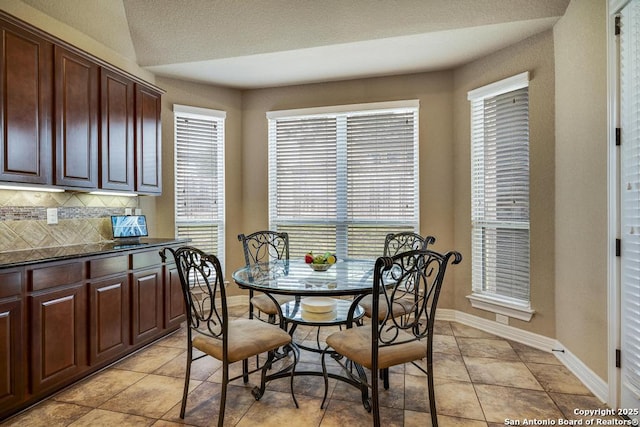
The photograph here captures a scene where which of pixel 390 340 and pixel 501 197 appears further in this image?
pixel 501 197

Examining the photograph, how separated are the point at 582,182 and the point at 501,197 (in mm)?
923

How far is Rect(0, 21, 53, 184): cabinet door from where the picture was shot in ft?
7.34

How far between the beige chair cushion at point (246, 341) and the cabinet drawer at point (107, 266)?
3.41 ft

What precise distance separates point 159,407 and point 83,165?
1958 mm

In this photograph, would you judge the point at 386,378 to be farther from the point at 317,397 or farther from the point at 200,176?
the point at 200,176

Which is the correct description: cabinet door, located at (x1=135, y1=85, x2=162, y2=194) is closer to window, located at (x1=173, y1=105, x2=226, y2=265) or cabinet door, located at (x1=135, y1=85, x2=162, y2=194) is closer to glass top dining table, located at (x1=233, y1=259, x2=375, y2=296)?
window, located at (x1=173, y1=105, x2=226, y2=265)

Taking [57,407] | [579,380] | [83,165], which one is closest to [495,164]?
[579,380]

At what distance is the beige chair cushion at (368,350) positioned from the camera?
190cm

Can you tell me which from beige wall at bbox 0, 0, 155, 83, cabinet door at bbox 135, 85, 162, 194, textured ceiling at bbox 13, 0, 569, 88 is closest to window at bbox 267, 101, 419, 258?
textured ceiling at bbox 13, 0, 569, 88

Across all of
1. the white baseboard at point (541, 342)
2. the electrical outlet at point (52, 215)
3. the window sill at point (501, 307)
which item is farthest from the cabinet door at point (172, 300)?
the window sill at point (501, 307)

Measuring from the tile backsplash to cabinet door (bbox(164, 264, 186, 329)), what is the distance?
0.71 metres

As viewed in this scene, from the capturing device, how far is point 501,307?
11.2ft

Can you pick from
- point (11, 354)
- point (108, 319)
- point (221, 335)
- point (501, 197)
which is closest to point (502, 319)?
point (501, 197)

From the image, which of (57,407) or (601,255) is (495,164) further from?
(57,407)
